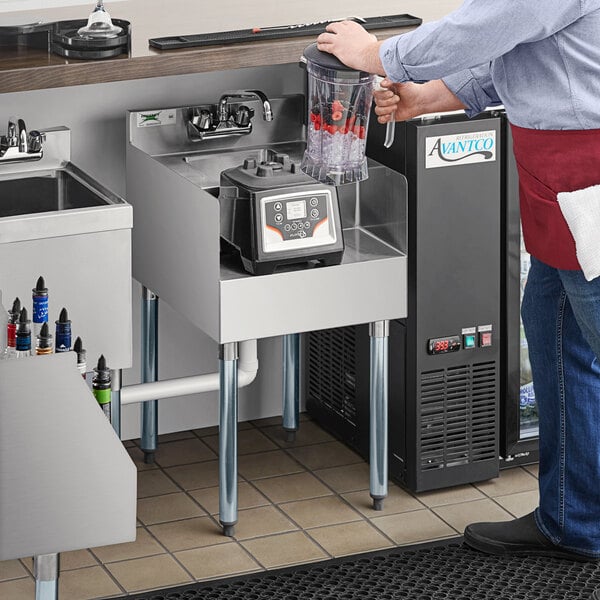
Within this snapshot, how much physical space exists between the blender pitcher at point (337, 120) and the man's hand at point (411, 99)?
0.14ft

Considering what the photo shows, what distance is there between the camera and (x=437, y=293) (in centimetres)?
393

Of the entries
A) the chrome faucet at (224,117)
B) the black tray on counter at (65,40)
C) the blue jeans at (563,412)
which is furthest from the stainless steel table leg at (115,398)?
the blue jeans at (563,412)

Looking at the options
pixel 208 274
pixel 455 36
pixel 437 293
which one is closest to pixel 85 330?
pixel 208 274

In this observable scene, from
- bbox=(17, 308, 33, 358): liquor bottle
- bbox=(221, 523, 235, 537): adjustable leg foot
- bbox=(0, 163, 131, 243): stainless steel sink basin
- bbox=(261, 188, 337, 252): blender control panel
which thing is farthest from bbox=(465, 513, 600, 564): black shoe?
bbox=(17, 308, 33, 358): liquor bottle

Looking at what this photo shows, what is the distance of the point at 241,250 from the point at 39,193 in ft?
2.26

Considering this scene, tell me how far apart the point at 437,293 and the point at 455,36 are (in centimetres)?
113

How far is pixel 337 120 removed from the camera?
3393 mm

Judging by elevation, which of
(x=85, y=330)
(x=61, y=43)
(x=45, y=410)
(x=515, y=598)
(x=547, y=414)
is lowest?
(x=515, y=598)

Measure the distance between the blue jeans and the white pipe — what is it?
812mm

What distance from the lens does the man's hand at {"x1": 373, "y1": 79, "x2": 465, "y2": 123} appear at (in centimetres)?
342

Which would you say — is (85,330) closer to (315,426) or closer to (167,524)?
(167,524)

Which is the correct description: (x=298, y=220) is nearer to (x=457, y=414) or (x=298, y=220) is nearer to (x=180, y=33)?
(x=180, y=33)

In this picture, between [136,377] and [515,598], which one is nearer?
[515,598]

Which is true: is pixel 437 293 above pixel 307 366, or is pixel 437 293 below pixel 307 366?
above
